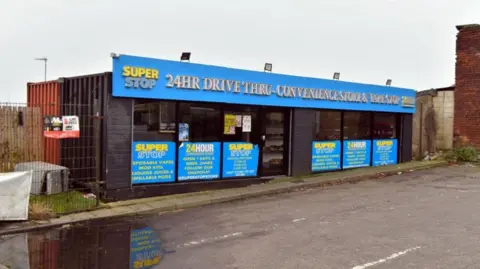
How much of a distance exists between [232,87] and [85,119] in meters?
3.90

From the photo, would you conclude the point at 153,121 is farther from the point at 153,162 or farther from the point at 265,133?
the point at 265,133

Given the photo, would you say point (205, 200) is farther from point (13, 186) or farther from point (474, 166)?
point (474, 166)

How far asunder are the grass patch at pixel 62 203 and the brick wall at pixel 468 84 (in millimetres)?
16472

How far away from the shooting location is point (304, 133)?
1414 centimetres

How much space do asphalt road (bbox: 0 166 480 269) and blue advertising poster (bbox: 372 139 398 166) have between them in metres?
5.36

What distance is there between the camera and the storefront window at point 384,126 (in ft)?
55.5

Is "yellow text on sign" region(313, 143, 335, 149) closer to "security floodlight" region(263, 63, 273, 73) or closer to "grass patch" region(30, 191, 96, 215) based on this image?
"security floodlight" region(263, 63, 273, 73)

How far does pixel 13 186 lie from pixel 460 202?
9.52 m

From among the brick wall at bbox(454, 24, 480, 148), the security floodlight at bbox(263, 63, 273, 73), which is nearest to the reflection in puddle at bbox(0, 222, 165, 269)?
the security floodlight at bbox(263, 63, 273, 73)

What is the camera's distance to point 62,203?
31.0ft

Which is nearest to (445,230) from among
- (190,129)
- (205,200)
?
(205,200)

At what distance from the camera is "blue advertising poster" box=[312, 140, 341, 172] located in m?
14.6

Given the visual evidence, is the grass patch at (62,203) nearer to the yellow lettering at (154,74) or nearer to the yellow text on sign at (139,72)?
the yellow text on sign at (139,72)

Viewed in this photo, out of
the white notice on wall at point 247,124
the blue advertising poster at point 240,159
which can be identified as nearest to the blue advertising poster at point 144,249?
the blue advertising poster at point 240,159
